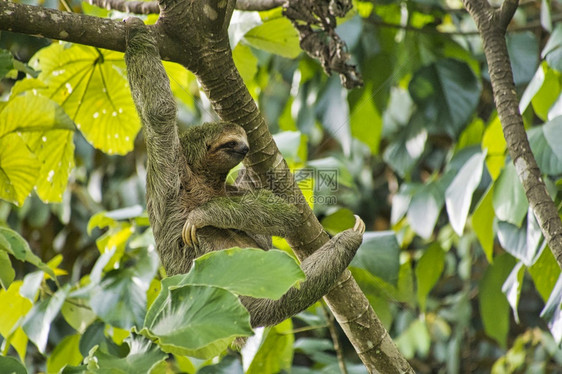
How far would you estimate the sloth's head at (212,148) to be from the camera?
3045mm

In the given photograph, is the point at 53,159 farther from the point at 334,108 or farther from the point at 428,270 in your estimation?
the point at 428,270

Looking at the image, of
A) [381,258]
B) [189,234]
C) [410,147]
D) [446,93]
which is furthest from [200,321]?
[410,147]

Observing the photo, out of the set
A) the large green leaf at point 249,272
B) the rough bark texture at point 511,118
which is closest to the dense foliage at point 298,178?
the large green leaf at point 249,272

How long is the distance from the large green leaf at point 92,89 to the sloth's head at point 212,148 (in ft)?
1.90

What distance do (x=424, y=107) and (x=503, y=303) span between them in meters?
1.58

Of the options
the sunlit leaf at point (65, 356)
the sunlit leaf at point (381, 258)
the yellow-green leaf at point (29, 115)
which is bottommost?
the sunlit leaf at point (65, 356)

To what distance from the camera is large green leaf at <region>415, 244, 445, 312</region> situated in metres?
4.46

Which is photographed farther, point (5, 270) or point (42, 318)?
point (42, 318)

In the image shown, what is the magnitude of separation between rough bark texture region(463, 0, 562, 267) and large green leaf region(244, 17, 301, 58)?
1.11 m

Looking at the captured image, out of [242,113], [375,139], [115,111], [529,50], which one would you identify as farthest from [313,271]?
[529,50]

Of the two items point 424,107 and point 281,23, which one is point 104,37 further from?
point 424,107

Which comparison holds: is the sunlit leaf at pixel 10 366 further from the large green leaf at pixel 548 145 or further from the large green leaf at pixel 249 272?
the large green leaf at pixel 548 145

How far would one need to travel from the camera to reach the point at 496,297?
455 cm

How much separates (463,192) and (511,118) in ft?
2.51
